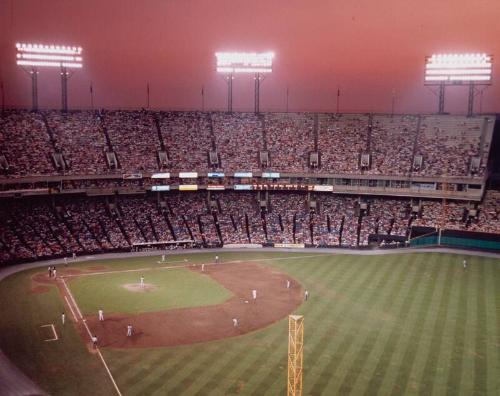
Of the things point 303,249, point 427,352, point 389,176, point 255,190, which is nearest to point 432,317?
point 427,352

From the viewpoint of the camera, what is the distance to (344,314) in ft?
129

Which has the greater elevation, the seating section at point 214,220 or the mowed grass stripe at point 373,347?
the seating section at point 214,220

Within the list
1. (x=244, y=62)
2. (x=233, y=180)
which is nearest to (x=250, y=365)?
(x=233, y=180)

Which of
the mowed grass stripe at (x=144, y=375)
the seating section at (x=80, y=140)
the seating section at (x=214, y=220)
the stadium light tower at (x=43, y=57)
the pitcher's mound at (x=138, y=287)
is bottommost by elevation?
the mowed grass stripe at (x=144, y=375)

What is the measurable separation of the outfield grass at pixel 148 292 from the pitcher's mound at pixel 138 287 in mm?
367

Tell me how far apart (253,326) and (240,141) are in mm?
42372

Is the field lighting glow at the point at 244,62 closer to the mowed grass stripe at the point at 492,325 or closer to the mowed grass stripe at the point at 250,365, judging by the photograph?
the mowed grass stripe at the point at 492,325

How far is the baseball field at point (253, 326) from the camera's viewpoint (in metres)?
28.5

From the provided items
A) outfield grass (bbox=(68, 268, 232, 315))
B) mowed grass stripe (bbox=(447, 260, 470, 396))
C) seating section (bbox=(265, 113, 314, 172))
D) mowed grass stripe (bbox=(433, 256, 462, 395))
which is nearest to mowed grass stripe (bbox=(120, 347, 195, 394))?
outfield grass (bbox=(68, 268, 232, 315))

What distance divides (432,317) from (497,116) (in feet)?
155

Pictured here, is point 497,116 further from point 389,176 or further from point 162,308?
point 162,308

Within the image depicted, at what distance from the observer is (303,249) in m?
63.5

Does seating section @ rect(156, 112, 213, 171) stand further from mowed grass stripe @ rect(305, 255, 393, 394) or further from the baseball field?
mowed grass stripe @ rect(305, 255, 393, 394)

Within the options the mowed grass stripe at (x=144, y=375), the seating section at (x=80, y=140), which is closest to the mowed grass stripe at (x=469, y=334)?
the mowed grass stripe at (x=144, y=375)
